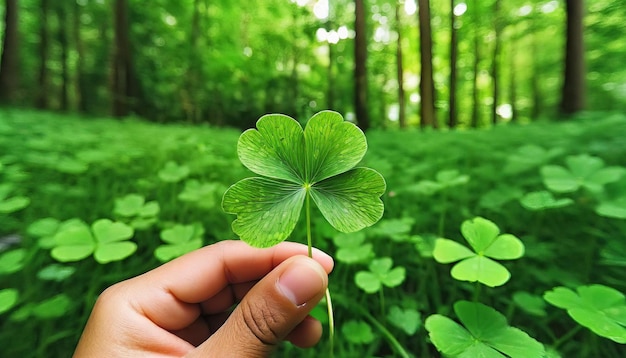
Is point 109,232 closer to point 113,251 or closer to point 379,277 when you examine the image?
point 113,251

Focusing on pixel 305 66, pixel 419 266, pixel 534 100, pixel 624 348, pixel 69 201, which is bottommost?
pixel 624 348

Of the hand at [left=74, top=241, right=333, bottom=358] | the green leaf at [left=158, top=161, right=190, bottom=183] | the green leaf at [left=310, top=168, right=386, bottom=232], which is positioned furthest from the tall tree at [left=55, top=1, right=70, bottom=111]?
the green leaf at [left=310, top=168, right=386, bottom=232]

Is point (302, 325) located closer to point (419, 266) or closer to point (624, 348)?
point (419, 266)

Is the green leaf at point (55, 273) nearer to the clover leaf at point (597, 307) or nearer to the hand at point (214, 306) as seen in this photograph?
the hand at point (214, 306)

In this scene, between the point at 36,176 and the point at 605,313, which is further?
the point at 36,176

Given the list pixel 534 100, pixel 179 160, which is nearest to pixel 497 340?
pixel 179 160

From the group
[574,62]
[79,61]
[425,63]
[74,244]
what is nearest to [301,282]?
[74,244]

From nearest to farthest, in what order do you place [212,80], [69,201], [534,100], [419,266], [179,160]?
1. [419,266]
2. [69,201]
3. [179,160]
4. [212,80]
5. [534,100]

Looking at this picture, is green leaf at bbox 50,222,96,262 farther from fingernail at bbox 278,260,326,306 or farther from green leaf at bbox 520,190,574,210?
green leaf at bbox 520,190,574,210
